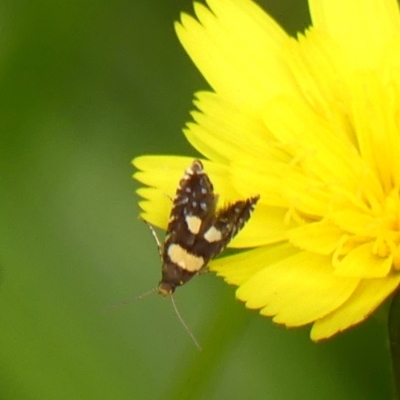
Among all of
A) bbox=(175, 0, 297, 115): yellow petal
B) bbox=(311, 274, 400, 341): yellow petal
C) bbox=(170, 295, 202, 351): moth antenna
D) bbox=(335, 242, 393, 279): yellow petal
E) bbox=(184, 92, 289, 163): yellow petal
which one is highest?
bbox=(175, 0, 297, 115): yellow petal

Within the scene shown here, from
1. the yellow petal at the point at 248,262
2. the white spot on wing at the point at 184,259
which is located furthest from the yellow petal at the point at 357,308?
the white spot on wing at the point at 184,259

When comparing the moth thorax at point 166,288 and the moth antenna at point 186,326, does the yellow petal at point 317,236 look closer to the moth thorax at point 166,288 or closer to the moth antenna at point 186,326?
the moth thorax at point 166,288

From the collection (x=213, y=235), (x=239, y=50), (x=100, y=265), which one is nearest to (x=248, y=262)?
(x=213, y=235)

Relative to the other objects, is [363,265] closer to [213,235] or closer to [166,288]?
[213,235]

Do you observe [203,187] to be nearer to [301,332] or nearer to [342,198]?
[342,198]

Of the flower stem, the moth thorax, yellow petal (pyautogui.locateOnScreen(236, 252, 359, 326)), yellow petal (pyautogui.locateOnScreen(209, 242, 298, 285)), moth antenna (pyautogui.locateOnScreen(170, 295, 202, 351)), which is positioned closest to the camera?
the flower stem

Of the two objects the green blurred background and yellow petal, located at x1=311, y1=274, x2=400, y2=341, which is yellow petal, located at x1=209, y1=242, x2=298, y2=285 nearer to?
yellow petal, located at x1=311, y1=274, x2=400, y2=341

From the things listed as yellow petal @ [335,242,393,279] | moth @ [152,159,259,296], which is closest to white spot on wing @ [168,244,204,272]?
moth @ [152,159,259,296]
